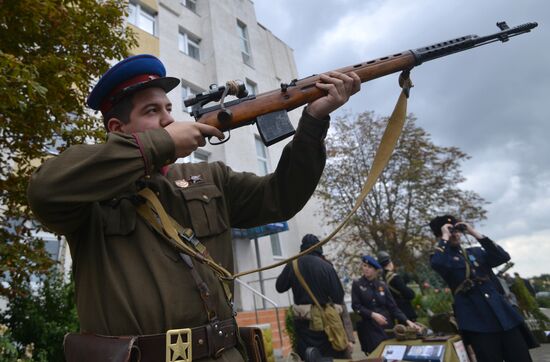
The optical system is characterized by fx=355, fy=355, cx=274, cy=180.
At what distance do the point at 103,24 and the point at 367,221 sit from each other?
1279cm

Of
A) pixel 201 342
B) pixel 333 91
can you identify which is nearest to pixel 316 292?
pixel 333 91

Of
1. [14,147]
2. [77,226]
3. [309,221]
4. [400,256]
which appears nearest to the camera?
[77,226]

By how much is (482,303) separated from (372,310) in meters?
1.80

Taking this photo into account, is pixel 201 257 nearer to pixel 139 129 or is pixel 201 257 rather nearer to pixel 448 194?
pixel 139 129

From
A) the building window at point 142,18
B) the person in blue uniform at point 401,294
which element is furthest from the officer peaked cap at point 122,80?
the building window at point 142,18

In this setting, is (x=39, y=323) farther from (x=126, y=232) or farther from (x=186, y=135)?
(x=186, y=135)

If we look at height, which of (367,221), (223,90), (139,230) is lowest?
(139,230)

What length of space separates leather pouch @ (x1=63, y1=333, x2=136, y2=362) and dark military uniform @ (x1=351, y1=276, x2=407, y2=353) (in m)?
4.67

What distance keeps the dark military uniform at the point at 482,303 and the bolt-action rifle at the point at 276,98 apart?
9.37 feet

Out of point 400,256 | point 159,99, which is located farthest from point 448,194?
point 159,99

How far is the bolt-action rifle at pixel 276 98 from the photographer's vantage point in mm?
1882

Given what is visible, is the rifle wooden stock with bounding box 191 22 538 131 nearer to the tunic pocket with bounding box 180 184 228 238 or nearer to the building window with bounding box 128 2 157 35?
the tunic pocket with bounding box 180 184 228 238

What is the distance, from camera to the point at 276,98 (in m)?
2.07

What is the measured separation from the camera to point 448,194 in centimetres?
1478
